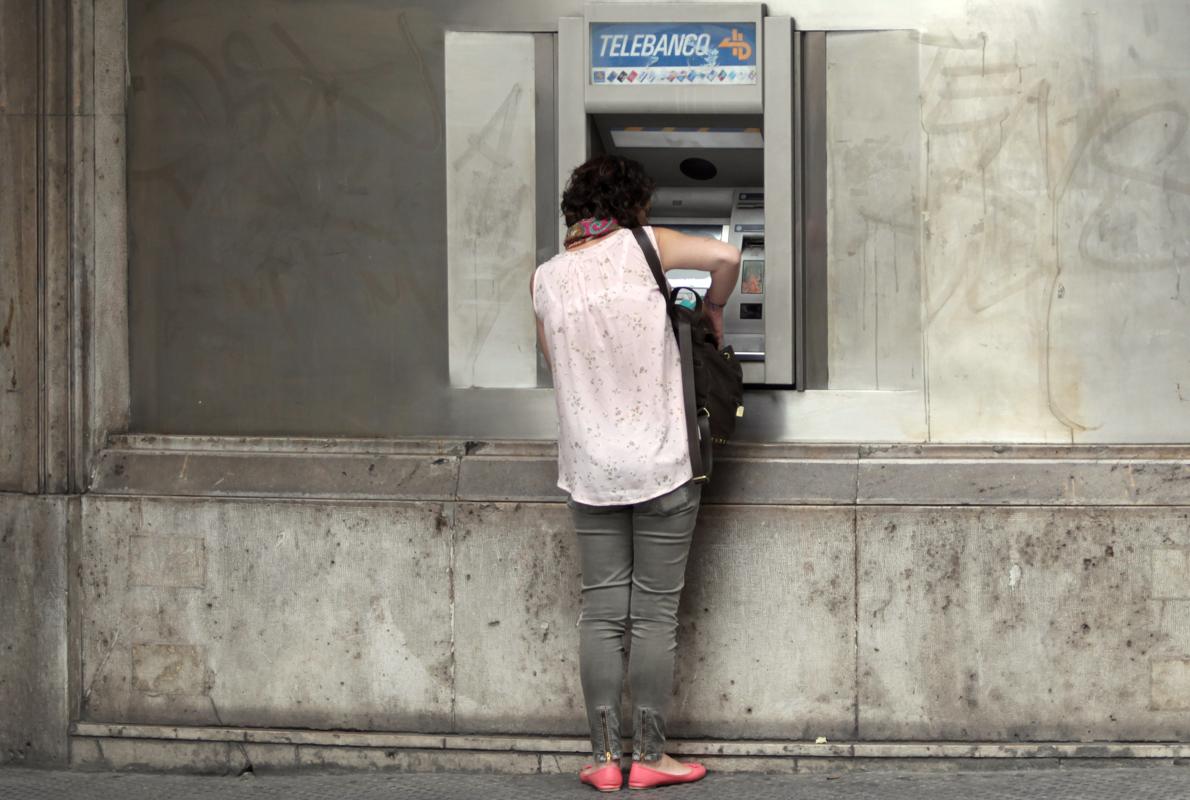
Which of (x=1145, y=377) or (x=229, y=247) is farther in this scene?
(x=229, y=247)

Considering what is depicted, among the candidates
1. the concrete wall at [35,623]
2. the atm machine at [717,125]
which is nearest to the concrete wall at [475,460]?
the concrete wall at [35,623]

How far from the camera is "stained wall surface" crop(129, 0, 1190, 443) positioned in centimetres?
490

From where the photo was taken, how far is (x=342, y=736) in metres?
4.86

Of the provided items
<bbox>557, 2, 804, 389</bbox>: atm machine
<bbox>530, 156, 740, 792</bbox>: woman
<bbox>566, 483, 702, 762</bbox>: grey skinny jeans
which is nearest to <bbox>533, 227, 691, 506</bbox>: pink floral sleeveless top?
<bbox>530, 156, 740, 792</bbox>: woman

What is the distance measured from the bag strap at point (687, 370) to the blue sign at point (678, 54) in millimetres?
847

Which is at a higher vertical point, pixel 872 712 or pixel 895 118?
pixel 895 118

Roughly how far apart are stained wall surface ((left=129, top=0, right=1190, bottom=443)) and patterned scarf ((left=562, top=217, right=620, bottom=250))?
2.64ft

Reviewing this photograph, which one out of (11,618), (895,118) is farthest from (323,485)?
(895,118)

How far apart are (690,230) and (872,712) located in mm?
1607

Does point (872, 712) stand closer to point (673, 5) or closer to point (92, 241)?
point (673, 5)

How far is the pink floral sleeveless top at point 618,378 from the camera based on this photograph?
13.8 ft

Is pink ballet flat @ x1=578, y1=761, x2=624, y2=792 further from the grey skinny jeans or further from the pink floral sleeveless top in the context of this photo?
the pink floral sleeveless top

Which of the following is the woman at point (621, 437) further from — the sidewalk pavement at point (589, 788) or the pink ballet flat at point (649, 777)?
the sidewalk pavement at point (589, 788)

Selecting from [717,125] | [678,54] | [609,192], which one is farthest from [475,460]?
[678,54]
